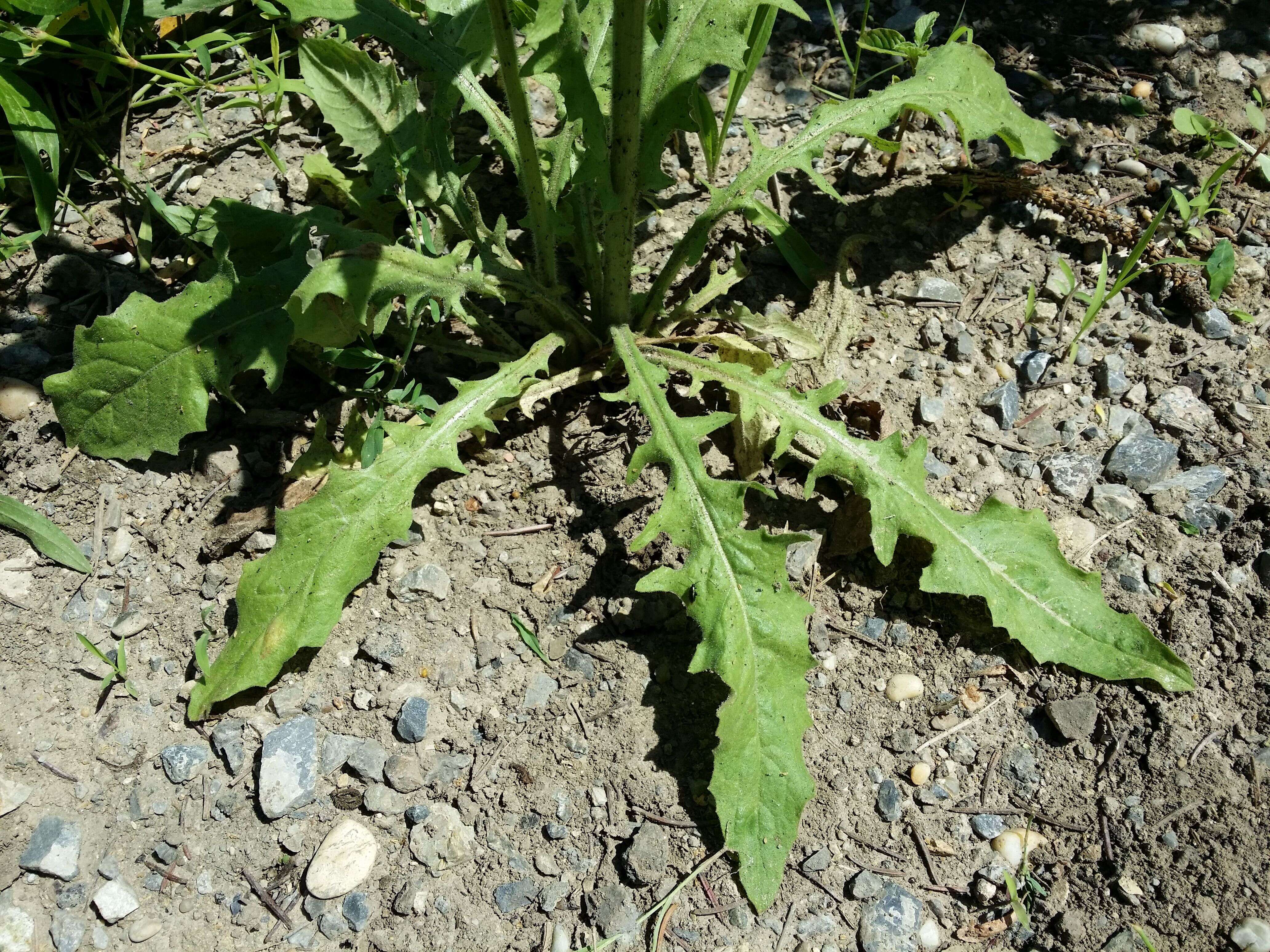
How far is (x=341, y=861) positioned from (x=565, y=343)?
144 centimetres

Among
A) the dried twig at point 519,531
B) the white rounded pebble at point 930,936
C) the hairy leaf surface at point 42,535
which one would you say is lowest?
the white rounded pebble at point 930,936

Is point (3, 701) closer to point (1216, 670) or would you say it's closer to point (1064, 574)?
point (1064, 574)

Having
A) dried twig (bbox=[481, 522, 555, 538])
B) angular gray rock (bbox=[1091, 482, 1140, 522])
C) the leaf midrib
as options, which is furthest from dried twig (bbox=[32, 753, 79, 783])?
angular gray rock (bbox=[1091, 482, 1140, 522])

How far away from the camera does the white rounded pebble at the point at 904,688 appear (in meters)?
2.36

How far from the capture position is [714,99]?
3.29 m

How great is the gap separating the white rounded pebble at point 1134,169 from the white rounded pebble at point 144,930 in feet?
11.4

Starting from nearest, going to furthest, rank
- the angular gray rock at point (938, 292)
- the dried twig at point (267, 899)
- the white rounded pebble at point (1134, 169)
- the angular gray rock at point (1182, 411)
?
the dried twig at point (267, 899)
the angular gray rock at point (1182, 411)
the angular gray rock at point (938, 292)
the white rounded pebble at point (1134, 169)

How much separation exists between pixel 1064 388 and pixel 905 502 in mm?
807

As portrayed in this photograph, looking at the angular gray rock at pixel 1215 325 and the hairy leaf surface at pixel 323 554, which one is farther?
the angular gray rock at pixel 1215 325

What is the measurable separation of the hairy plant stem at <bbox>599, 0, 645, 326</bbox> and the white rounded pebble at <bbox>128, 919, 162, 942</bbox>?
183 centimetres

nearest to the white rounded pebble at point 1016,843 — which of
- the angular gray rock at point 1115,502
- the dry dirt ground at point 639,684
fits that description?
the dry dirt ground at point 639,684

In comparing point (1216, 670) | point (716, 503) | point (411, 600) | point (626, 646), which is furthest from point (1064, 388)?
point (411, 600)

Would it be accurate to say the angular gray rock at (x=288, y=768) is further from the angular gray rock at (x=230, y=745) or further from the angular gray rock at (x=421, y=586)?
the angular gray rock at (x=421, y=586)

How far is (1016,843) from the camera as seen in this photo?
2180 millimetres
